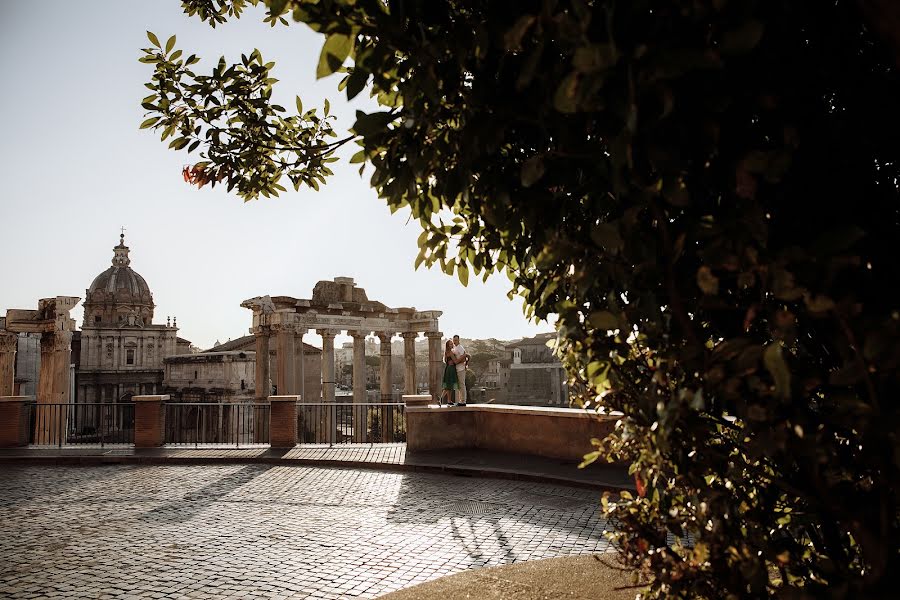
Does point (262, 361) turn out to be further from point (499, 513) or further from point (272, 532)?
point (499, 513)

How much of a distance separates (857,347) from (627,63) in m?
0.87

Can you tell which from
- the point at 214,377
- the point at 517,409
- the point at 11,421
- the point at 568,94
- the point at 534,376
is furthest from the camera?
the point at 534,376

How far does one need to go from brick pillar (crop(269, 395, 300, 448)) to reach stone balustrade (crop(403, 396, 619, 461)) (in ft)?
11.3

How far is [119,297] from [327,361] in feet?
195

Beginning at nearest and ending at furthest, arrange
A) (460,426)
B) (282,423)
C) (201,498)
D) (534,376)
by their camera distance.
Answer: (201,498) → (460,426) → (282,423) → (534,376)

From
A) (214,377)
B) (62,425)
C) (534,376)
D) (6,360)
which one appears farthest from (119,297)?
(62,425)

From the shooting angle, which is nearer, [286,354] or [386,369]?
[286,354]

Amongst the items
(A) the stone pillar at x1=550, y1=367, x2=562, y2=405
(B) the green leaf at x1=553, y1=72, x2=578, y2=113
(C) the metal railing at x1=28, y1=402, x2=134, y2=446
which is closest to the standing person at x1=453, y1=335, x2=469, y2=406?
(C) the metal railing at x1=28, y1=402, x2=134, y2=446

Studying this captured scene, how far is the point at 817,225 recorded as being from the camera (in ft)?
5.50

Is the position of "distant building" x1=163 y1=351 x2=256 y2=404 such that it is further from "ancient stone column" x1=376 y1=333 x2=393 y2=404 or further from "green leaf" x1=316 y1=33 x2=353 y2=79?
"green leaf" x1=316 y1=33 x2=353 y2=79

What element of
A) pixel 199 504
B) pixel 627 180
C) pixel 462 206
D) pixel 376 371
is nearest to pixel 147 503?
pixel 199 504

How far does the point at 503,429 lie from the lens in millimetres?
12070

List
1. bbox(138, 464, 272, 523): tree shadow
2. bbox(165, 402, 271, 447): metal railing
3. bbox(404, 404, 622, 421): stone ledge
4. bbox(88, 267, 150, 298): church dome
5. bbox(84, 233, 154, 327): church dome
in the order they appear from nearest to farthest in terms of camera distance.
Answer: bbox(138, 464, 272, 523): tree shadow < bbox(404, 404, 622, 421): stone ledge < bbox(165, 402, 271, 447): metal railing < bbox(84, 233, 154, 327): church dome < bbox(88, 267, 150, 298): church dome

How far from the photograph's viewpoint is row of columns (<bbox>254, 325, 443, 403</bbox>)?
2166 centimetres
